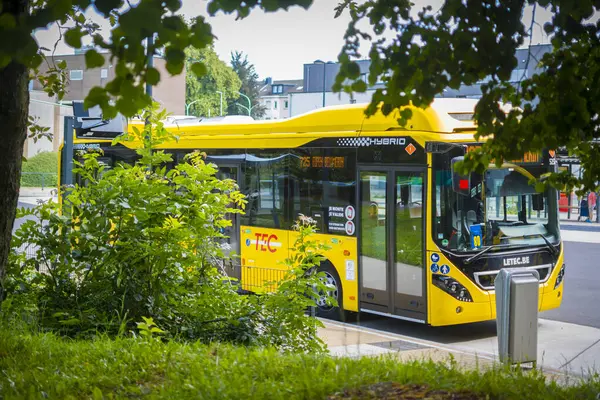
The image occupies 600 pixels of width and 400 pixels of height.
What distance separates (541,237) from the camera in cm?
1231

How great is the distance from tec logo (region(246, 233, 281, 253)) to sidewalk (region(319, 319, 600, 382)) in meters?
1.94

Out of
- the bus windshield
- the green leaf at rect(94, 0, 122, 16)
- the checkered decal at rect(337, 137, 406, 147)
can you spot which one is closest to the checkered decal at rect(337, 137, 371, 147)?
the checkered decal at rect(337, 137, 406, 147)

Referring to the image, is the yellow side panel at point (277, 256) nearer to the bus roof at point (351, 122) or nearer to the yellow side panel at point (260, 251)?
the yellow side panel at point (260, 251)

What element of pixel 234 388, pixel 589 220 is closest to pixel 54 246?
pixel 234 388

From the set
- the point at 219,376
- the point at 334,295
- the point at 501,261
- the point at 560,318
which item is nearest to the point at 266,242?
the point at 334,295

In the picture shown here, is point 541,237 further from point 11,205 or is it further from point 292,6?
→ point 292,6

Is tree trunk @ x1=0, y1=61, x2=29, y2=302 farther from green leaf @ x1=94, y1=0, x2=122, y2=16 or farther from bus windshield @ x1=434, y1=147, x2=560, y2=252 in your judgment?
bus windshield @ x1=434, y1=147, x2=560, y2=252

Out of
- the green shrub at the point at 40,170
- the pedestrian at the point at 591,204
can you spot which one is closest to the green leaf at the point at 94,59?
the pedestrian at the point at 591,204

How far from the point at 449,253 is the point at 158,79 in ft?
27.9

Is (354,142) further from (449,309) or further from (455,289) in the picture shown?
(449,309)

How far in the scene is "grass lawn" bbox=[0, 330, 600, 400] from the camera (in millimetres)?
5184

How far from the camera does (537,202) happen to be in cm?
1230

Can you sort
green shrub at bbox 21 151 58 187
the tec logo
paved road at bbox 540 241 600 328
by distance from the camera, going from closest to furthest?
paved road at bbox 540 241 600 328
the tec logo
green shrub at bbox 21 151 58 187

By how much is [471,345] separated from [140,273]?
5.44 m
